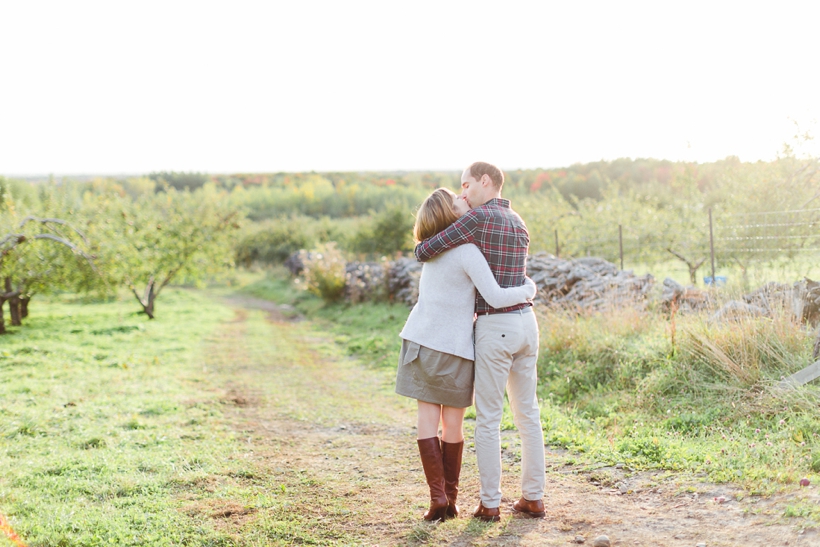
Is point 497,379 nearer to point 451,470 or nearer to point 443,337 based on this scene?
point 443,337

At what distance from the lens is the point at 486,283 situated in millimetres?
3328

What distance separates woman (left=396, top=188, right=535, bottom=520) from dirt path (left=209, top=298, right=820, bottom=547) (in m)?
0.40

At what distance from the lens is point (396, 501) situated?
13.3 feet

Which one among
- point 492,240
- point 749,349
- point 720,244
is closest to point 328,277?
point 720,244

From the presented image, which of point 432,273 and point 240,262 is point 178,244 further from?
point 240,262

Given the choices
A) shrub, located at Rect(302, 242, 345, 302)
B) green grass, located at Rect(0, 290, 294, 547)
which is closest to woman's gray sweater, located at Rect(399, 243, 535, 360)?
green grass, located at Rect(0, 290, 294, 547)

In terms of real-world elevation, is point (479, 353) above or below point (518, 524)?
above

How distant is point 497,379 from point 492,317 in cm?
35

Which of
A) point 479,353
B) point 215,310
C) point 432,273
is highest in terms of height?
point 432,273

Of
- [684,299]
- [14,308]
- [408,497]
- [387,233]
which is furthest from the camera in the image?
[387,233]

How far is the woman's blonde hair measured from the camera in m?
3.48

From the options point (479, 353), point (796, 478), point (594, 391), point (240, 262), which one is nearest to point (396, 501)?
point (479, 353)

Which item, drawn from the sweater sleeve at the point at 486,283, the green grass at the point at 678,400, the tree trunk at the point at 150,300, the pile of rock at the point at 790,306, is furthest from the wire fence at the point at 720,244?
the tree trunk at the point at 150,300

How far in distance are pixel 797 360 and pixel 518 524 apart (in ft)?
10.7
